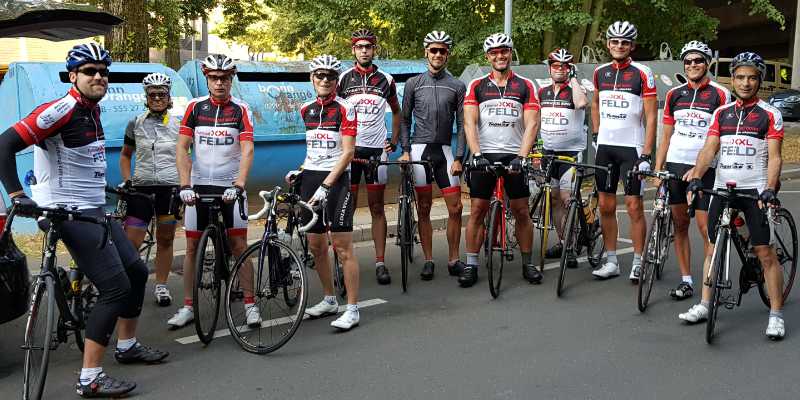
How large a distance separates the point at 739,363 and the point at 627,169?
8.13 feet

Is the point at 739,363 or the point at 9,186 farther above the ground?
the point at 9,186

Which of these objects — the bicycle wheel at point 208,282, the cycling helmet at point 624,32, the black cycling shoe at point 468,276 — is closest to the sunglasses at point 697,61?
the cycling helmet at point 624,32

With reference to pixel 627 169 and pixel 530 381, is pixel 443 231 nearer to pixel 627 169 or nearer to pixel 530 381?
pixel 627 169

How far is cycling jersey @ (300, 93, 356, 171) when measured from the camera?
239 inches

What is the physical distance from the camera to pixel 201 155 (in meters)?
5.96

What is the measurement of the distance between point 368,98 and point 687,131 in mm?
2688

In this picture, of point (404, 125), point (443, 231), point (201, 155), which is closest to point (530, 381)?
point (201, 155)

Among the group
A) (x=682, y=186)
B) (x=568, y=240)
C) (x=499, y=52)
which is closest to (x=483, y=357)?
(x=568, y=240)

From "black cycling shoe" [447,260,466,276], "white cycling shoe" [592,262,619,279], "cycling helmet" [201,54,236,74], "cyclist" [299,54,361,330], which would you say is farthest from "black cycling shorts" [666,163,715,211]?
"cycling helmet" [201,54,236,74]

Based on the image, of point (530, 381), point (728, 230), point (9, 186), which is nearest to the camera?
point (9, 186)

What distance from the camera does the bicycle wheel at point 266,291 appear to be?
5.53m

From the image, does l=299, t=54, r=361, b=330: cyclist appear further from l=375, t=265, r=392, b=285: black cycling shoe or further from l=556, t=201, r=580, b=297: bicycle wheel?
l=556, t=201, r=580, b=297: bicycle wheel

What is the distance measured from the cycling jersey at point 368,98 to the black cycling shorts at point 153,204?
1.73m

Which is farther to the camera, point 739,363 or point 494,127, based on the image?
point 494,127
